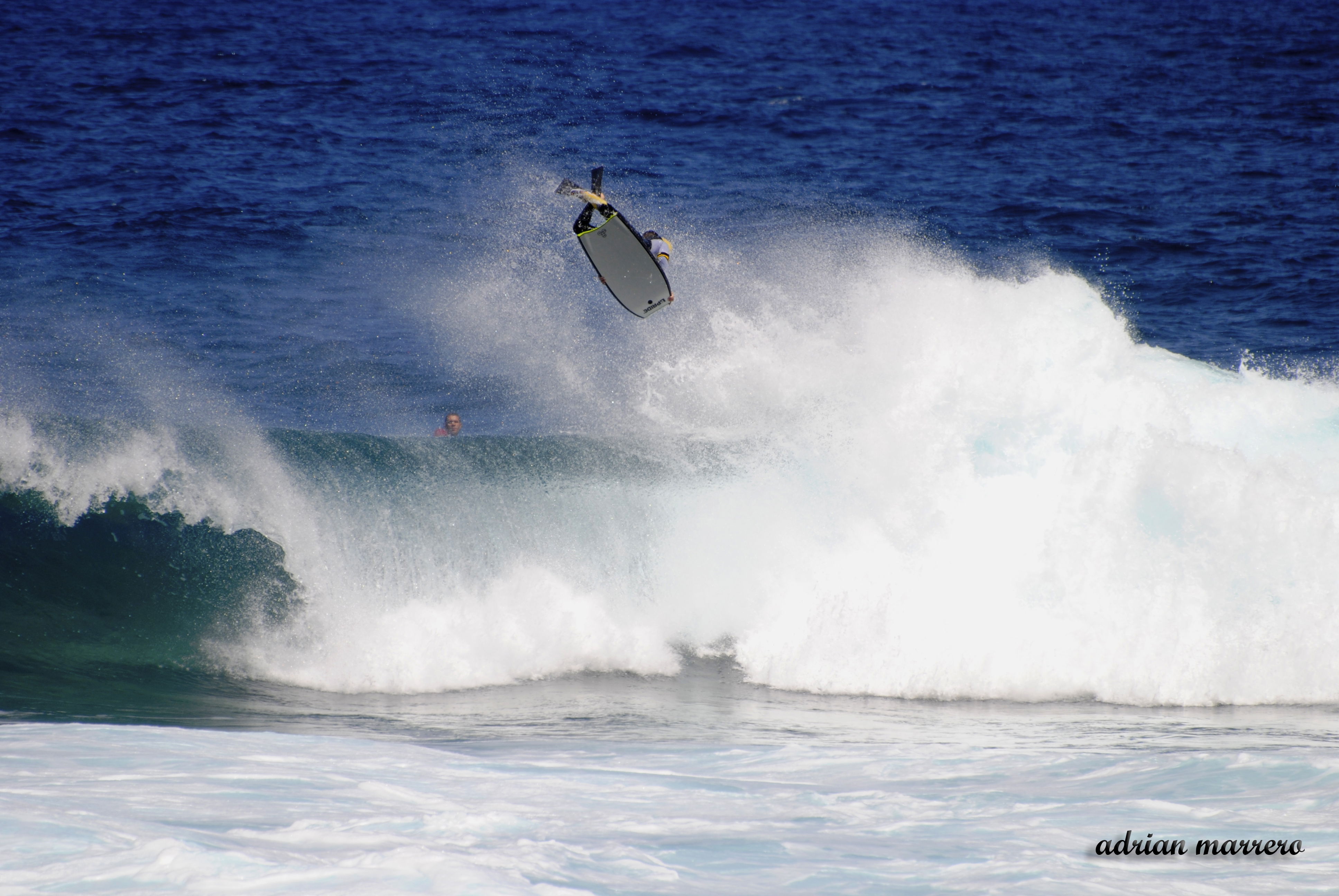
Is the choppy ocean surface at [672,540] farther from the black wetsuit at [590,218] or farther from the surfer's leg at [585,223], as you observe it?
the surfer's leg at [585,223]

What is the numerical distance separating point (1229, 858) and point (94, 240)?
21.9 meters

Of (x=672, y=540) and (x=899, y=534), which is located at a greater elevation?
(x=899, y=534)


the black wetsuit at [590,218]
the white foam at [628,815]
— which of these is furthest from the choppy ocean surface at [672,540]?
the black wetsuit at [590,218]

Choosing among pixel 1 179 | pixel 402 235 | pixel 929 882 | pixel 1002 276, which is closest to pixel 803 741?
pixel 929 882

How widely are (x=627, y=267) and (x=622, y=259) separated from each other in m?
0.12

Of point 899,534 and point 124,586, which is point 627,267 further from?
point 124,586

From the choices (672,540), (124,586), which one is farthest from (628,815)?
(124,586)

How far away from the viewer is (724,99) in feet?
110

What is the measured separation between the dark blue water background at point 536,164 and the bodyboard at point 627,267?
3014 millimetres

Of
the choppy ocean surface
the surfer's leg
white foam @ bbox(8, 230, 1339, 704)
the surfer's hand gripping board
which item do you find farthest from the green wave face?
the surfer's hand gripping board

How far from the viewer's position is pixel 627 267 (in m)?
12.9

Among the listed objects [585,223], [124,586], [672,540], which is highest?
[585,223]

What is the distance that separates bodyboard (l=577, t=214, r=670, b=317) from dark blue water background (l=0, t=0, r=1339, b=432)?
301cm

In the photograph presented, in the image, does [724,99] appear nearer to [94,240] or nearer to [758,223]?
[758,223]
